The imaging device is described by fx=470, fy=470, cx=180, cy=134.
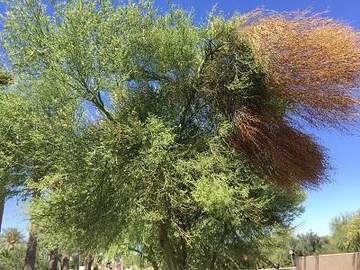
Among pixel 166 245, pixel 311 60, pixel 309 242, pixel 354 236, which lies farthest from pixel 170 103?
pixel 309 242

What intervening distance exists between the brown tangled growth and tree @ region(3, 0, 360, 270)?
0.02m

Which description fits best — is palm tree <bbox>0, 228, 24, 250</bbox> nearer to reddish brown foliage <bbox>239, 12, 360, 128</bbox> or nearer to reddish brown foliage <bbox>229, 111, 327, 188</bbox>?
reddish brown foliage <bbox>229, 111, 327, 188</bbox>

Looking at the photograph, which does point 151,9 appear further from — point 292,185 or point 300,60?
point 292,185

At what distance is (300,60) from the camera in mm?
7762

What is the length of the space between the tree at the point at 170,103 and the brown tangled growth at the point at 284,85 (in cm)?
2

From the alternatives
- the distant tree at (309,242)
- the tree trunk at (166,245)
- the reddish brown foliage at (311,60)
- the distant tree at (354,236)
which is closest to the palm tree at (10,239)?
the distant tree at (354,236)

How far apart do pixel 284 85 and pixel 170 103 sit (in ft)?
7.70

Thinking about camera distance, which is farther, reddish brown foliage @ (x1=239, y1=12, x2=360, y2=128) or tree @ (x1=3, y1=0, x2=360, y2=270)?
tree @ (x1=3, y1=0, x2=360, y2=270)

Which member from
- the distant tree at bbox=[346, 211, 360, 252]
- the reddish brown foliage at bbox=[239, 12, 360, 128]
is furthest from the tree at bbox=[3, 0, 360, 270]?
the distant tree at bbox=[346, 211, 360, 252]

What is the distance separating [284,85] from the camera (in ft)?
26.7

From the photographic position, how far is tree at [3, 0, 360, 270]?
8000mm

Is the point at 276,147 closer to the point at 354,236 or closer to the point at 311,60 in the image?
the point at 311,60

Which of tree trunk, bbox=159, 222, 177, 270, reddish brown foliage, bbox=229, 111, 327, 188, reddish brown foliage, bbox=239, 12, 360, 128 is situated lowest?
tree trunk, bbox=159, 222, 177, 270

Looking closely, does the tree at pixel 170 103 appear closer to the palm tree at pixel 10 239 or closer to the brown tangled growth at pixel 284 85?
the brown tangled growth at pixel 284 85
